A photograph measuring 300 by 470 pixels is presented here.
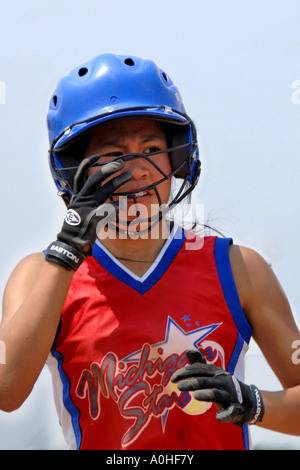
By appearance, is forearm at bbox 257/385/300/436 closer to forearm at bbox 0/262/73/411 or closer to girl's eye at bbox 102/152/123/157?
forearm at bbox 0/262/73/411

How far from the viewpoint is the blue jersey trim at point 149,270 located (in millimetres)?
2144

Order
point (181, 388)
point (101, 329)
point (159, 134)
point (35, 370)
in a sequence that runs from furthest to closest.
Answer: point (159, 134)
point (101, 329)
point (35, 370)
point (181, 388)

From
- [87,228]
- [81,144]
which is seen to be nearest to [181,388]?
[87,228]

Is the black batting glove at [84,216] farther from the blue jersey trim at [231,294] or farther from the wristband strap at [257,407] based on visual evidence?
the wristband strap at [257,407]

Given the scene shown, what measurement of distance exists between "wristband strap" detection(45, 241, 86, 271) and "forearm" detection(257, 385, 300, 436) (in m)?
0.60

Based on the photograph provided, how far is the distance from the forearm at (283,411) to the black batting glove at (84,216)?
24.3 inches

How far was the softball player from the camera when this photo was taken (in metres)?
1.95

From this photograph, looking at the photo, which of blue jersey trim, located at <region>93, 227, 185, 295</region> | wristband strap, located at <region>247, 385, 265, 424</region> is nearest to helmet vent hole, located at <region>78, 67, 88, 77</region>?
blue jersey trim, located at <region>93, 227, 185, 295</region>

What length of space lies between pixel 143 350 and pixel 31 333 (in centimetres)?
32

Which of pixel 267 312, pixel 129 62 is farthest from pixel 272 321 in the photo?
pixel 129 62

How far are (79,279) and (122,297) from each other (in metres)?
0.15

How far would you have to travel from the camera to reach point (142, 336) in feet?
6.70

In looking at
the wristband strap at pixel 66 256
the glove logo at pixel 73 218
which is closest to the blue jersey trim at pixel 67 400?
the wristband strap at pixel 66 256

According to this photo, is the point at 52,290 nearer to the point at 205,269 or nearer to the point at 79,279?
the point at 79,279
